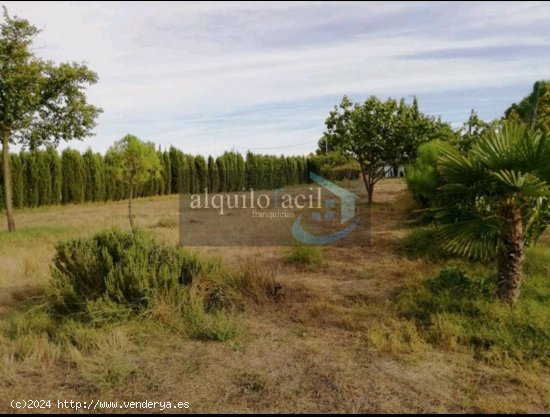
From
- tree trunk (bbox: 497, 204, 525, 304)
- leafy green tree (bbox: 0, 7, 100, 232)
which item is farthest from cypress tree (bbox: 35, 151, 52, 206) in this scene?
tree trunk (bbox: 497, 204, 525, 304)

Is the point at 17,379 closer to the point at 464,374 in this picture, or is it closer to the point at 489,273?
the point at 464,374

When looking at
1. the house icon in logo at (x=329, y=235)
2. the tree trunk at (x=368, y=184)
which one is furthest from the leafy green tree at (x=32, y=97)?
the tree trunk at (x=368, y=184)

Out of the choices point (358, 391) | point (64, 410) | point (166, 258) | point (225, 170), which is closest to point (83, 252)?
point (166, 258)

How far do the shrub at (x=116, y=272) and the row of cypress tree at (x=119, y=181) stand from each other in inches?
571

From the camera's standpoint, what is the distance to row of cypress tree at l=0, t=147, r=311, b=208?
70.7ft

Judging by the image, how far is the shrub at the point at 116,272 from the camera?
504cm

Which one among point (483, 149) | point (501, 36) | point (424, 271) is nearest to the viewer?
point (483, 149)

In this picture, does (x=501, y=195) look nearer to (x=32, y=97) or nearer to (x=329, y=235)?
(x=329, y=235)

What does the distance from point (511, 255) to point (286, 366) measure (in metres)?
2.76

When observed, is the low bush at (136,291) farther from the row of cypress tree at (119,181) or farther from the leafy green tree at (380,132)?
the row of cypress tree at (119,181)

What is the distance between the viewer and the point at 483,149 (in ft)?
15.3

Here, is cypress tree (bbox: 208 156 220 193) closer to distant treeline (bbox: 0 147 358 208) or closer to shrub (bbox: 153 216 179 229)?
distant treeline (bbox: 0 147 358 208)

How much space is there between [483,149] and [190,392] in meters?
3.78

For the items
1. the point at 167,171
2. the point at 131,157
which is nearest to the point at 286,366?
the point at 131,157
